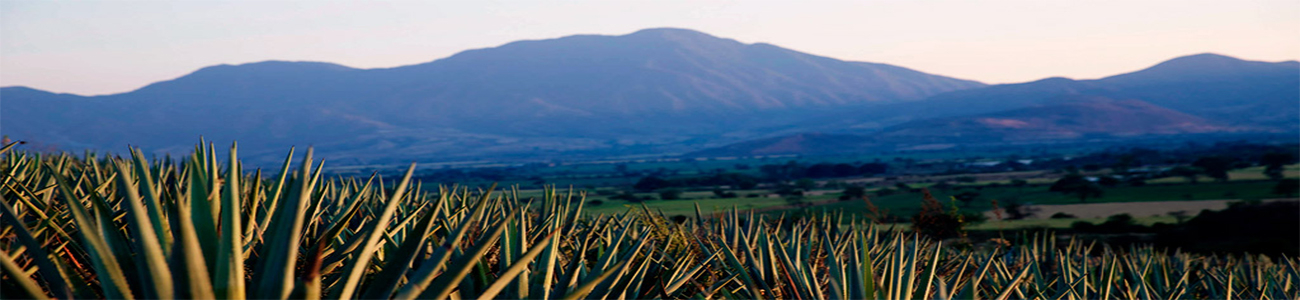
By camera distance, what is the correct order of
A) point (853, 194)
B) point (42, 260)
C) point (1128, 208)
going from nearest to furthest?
point (42, 260), point (1128, 208), point (853, 194)

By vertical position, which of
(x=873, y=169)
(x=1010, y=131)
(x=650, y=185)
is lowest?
(x=873, y=169)

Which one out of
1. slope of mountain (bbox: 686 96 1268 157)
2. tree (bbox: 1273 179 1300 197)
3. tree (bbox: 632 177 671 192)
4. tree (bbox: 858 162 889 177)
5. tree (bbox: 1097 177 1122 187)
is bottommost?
tree (bbox: 858 162 889 177)

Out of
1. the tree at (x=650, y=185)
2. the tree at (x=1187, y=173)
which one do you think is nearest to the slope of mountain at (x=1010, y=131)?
the tree at (x=1187, y=173)

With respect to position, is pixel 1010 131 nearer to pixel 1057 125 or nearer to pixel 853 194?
pixel 1057 125

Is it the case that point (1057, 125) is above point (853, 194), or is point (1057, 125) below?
above

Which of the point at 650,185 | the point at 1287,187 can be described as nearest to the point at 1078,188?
the point at 1287,187

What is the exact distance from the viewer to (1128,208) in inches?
1596

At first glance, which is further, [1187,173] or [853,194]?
[1187,173]

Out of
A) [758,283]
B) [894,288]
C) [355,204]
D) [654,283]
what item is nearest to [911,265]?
[894,288]

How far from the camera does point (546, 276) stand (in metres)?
3.12

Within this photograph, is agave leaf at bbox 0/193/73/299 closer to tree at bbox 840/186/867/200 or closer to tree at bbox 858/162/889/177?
tree at bbox 840/186/867/200

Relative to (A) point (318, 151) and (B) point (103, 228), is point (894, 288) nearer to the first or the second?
(B) point (103, 228)

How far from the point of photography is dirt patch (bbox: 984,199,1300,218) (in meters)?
37.2

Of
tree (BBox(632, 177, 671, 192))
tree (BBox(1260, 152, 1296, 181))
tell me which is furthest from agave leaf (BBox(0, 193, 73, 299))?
tree (BBox(1260, 152, 1296, 181))
